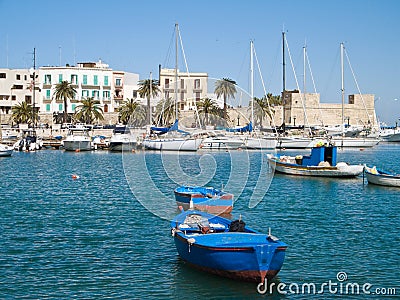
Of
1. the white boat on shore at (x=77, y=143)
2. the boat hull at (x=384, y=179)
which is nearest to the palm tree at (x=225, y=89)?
the boat hull at (x=384, y=179)

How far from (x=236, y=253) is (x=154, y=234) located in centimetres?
767

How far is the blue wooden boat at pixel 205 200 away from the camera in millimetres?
26094

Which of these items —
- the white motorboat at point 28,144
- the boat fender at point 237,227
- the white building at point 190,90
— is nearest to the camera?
the boat fender at point 237,227

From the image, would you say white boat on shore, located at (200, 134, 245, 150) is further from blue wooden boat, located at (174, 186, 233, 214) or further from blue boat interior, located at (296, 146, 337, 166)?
blue wooden boat, located at (174, 186, 233, 214)

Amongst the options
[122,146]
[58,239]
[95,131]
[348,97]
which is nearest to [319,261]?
[58,239]

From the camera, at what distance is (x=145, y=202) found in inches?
1271

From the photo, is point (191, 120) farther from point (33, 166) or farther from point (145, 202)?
point (145, 202)

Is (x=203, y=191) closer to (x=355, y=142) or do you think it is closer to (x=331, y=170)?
(x=331, y=170)

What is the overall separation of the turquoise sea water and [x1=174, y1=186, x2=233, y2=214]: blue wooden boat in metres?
1.06

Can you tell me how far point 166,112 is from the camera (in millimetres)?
62094

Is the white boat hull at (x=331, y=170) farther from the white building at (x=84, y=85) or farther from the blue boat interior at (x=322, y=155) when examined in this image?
the white building at (x=84, y=85)

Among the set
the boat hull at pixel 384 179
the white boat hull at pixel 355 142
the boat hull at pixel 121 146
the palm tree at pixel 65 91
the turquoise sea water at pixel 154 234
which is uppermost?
the palm tree at pixel 65 91

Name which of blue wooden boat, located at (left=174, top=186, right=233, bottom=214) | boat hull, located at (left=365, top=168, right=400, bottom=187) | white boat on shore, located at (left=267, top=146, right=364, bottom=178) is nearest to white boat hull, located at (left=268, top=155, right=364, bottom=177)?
white boat on shore, located at (left=267, top=146, right=364, bottom=178)

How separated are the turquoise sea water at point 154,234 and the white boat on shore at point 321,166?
73cm
